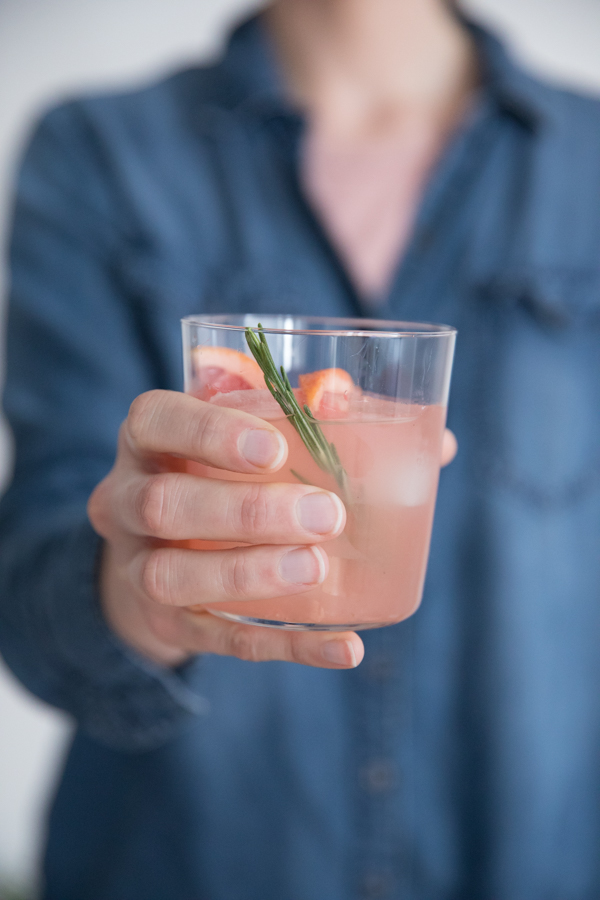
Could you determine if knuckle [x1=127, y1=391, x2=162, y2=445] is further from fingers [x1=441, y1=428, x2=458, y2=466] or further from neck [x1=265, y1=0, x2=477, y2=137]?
neck [x1=265, y1=0, x2=477, y2=137]

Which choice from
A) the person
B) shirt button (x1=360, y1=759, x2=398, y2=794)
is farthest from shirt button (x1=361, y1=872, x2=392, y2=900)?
shirt button (x1=360, y1=759, x2=398, y2=794)

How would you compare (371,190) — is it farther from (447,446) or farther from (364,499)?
(364,499)

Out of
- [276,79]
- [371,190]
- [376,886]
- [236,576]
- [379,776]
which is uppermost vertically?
[276,79]

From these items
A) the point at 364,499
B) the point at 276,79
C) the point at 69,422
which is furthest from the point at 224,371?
the point at 276,79

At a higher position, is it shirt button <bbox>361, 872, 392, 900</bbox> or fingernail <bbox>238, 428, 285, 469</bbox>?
fingernail <bbox>238, 428, 285, 469</bbox>

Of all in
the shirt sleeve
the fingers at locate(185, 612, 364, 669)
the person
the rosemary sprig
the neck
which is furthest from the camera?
the neck

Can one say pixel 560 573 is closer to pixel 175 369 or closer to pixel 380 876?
pixel 380 876

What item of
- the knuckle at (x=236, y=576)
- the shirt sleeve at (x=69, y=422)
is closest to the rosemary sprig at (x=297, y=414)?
the knuckle at (x=236, y=576)

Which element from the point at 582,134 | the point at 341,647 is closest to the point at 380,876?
the point at 341,647
